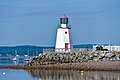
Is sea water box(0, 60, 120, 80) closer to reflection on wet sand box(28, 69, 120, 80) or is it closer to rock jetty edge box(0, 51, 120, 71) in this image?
reflection on wet sand box(28, 69, 120, 80)

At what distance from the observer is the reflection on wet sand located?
45172mm

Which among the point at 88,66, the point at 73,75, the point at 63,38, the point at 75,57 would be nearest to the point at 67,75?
the point at 73,75

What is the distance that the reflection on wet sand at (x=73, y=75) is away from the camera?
4517 cm

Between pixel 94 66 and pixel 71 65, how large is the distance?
10.6 feet

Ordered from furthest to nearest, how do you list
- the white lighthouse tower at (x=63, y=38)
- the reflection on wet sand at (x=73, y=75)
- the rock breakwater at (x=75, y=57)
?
the white lighthouse tower at (x=63, y=38) < the rock breakwater at (x=75, y=57) < the reflection on wet sand at (x=73, y=75)

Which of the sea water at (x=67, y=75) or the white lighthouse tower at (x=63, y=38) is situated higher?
the white lighthouse tower at (x=63, y=38)

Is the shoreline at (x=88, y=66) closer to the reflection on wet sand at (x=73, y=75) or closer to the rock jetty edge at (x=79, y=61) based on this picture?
the rock jetty edge at (x=79, y=61)

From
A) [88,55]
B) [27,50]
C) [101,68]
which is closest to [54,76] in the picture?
[101,68]

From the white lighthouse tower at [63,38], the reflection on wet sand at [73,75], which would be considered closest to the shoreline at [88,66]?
the reflection on wet sand at [73,75]

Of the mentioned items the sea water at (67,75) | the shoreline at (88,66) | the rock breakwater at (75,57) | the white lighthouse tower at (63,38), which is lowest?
the sea water at (67,75)

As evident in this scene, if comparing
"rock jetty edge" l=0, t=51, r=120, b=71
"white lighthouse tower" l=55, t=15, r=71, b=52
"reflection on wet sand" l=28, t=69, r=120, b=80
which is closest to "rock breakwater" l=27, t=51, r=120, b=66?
"rock jetty edge" l=0, t=51, r=120, b=71

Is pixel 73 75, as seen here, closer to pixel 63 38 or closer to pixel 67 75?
pixel 67 75

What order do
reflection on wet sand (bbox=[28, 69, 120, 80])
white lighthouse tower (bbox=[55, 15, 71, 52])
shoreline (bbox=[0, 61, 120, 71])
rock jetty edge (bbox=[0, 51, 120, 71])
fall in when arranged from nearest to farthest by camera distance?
reflection on wet sand (bbox=[28, 69, 120, 80]) < shoreline (bbox=[0, 61, 120, 71]) < rock jetty edge (bbox=[0, 51, 120, 71]) < white lighthouse tower (bbox=[55, 15, 71, 52])

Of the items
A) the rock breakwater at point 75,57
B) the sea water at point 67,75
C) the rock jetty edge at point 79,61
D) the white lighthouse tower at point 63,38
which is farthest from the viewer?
the white lighthouse tower at point 63,38
